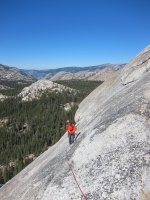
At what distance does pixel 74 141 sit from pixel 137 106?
26.3 ft

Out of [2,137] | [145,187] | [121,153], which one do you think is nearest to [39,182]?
[121,153]

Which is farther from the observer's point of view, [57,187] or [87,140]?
[87,140]

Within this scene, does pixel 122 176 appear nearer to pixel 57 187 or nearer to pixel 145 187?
pixel 145 187

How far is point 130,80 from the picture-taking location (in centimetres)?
3288

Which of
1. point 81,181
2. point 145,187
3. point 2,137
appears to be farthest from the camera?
point 2,137

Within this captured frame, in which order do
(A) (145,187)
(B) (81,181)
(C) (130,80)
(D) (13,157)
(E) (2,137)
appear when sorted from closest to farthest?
(A) (145,187), (B) (81,181), (C) (130,80), (D) (13,157), (E) (2,137)

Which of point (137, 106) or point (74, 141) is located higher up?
point (137, 106)

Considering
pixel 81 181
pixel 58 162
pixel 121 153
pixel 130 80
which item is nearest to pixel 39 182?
pixel 58 162

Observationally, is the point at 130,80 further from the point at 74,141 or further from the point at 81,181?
the point at 81,181

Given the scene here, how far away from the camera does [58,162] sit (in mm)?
24453

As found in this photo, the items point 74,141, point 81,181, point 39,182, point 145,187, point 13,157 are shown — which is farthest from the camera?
point 13,157

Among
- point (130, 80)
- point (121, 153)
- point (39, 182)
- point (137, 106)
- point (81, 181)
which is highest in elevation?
point (130, 80)

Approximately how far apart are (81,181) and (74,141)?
24.7 ft

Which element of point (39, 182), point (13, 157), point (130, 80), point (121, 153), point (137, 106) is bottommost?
point (13, 157)
